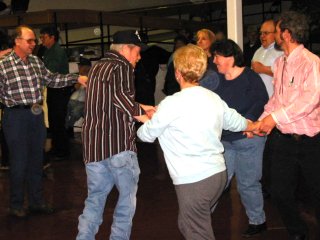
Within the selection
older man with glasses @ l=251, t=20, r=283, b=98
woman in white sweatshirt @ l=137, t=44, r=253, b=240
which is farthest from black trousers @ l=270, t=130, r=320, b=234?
older man with glasses @ l=251, t=20, r=283, b=98

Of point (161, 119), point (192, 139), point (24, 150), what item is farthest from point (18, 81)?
point (192, 139)

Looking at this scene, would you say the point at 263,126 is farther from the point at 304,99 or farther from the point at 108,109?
the point at 108,109

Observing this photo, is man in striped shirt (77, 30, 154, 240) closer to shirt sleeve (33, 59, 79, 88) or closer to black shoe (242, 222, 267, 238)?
black shoe (242, 222, 267, 238)

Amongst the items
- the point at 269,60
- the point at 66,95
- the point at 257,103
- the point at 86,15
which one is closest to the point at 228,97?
the point at 257,103

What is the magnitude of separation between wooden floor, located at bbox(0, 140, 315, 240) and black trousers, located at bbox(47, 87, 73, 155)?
120 cm

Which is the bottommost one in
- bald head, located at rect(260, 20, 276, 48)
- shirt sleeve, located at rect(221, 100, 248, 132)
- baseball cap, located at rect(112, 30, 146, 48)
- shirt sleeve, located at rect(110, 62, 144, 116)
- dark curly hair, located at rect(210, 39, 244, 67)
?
shirt sleeve, located at rect(221, 100, 248, 132)

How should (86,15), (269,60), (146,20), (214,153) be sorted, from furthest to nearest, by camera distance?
(146,20), (86,15), (269,60), (214,153)

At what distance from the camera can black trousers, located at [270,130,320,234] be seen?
12.4 feet

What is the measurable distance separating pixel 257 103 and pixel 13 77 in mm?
1945

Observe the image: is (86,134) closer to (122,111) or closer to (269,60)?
(122,111)

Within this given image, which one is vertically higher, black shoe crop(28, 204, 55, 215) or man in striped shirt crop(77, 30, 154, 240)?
man in striped shirt crop(77, 30, 154, 240)

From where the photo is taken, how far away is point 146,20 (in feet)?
32.8

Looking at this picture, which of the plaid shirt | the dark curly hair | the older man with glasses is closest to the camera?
the dark curly hair

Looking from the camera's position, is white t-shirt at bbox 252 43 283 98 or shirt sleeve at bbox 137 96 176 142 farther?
white t-shirt at bbox 252 43 283 98
